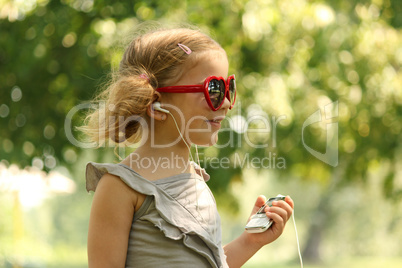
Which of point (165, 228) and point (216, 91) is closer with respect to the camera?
point (165, 228)

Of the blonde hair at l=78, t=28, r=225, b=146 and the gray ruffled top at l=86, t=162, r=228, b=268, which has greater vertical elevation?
the blonde hair at l=78, t=28, r=225, b=146

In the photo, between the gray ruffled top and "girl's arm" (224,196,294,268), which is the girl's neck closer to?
the gray ruffled top

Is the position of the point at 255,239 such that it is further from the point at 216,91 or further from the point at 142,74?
the point at 142,74

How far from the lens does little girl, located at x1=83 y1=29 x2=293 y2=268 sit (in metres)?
1.58

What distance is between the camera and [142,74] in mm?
1781

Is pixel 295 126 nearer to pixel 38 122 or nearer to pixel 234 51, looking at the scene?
pixel 234 51

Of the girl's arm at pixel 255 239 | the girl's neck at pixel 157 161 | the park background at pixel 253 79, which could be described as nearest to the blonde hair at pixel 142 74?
the girl's neck at pixel 157 161

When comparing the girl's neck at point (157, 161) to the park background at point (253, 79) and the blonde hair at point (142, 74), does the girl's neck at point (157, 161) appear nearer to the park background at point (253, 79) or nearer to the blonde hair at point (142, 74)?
the blonde hair at point (142, 74)

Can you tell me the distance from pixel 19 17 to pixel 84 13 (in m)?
0.66

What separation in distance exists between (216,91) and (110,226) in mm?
533

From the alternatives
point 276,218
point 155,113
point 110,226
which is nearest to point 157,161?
point 155,113

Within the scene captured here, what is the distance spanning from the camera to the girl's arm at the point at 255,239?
1829 mm

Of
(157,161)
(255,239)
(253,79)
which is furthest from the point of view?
(253,79)

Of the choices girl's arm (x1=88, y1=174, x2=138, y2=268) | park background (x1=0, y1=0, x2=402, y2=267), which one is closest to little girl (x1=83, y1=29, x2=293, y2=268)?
girl's arm (x1=88, y1=174, x2=138, y2=268)
